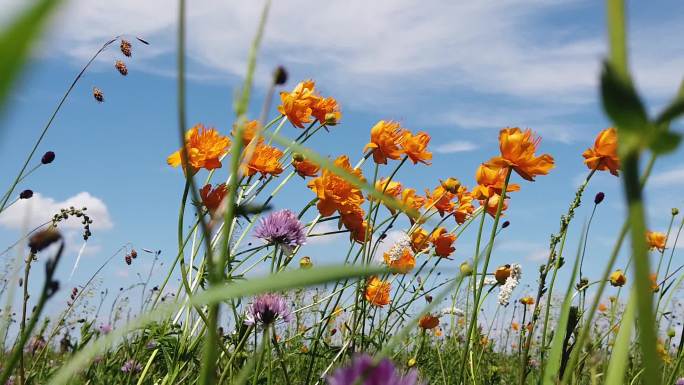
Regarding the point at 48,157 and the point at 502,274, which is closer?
the point at 502,274

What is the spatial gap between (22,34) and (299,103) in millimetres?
2280

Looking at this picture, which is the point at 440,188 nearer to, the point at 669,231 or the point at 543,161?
the point at 543,161

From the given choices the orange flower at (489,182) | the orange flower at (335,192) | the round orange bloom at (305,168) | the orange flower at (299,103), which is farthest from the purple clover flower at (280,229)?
the orange flower at (489,182)

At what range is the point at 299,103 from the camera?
2.42 metres

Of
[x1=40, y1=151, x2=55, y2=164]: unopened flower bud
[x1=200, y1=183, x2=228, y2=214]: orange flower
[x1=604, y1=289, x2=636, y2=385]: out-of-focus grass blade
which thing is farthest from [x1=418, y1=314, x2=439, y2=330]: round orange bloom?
[x1=604, y1=289, x2=636, y2=385]: out-of-focus grass blade

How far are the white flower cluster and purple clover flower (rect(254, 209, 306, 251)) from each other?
0.72 metres

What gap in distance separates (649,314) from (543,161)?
5.22ft

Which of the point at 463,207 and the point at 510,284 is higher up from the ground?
the point at 463,207

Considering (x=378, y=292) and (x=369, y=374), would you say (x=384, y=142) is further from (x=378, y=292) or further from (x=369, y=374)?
(x=369, y=374)

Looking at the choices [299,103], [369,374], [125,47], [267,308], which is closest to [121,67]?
[125,47]

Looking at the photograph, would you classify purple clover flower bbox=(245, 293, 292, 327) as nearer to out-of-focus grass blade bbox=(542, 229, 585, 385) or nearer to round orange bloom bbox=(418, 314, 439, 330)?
out-of-focus grass blade bbox=(542, 229, 585, 385)

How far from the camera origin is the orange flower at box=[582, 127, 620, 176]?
1.87 m

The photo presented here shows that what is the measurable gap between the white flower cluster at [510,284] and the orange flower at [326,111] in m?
0.85

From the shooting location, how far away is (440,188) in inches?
103
